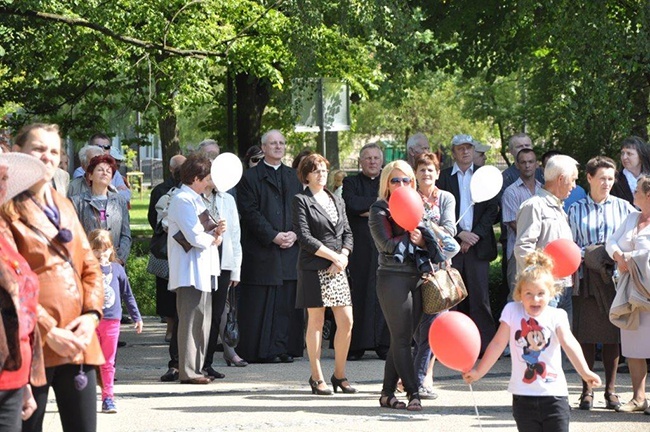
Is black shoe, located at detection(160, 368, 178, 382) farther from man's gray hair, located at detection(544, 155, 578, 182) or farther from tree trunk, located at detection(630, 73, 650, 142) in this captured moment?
tree trunk, located at detection(630, 73, 650, 142)

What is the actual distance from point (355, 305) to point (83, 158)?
3483 millimetres

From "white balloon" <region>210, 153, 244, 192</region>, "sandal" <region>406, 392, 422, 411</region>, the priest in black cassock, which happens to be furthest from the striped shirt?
the priest in black cassock

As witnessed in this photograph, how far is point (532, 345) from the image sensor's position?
7.30m

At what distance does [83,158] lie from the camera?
14695 millimetres

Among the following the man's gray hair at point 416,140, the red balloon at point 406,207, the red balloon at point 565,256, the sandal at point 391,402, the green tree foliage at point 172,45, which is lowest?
the sandal at point 391,402

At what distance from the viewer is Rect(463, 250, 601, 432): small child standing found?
7141mm

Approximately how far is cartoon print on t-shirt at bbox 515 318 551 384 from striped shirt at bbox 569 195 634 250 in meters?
3.42

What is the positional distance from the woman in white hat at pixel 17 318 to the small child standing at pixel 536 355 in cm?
255

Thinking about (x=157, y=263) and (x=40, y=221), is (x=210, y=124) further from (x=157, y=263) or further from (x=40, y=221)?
(x=40, y=221)

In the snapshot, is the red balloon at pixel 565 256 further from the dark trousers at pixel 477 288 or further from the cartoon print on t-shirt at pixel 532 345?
the dark trousers at pixel 477 288

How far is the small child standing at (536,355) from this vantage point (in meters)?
7.14

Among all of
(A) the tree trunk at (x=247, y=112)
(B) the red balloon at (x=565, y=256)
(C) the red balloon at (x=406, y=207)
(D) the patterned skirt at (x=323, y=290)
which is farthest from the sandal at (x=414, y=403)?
(A) the tree trunk at (x=247, y=112)

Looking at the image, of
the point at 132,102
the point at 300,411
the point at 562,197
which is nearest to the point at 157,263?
the point at 300,411

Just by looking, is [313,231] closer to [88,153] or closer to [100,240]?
[100,240]
